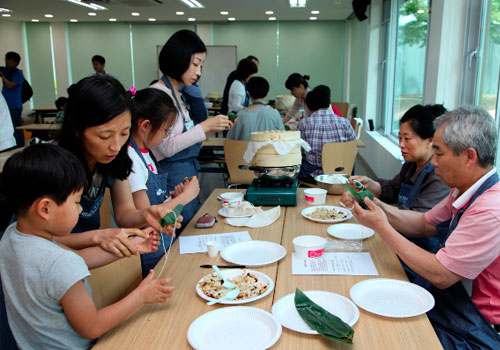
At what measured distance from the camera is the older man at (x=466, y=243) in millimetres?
1352

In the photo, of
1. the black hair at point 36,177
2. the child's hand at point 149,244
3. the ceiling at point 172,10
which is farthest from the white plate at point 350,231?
the ceiling at point 172,10

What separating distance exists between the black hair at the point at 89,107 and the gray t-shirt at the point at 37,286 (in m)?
0.41

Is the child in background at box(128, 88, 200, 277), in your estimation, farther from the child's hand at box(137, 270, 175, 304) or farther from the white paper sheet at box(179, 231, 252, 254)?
the child's hand at box(137, 270, 175, 304)

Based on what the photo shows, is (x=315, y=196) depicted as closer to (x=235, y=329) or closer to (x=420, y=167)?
(x=420, y=167)

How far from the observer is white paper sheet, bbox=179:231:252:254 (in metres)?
1.75

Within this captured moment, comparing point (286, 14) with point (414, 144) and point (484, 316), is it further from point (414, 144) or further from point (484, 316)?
point (484, 316)

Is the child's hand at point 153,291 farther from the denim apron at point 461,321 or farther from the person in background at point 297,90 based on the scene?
the person in background at point 297,90

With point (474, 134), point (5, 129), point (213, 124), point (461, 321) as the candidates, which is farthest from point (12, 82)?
point (461, 321)

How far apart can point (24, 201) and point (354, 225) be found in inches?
56.0

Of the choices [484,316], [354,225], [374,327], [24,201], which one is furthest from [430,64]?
[24,201]

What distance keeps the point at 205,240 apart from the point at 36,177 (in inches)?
35.6

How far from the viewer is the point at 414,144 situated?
7.04 feet

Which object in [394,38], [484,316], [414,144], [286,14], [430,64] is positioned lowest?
[484,316]

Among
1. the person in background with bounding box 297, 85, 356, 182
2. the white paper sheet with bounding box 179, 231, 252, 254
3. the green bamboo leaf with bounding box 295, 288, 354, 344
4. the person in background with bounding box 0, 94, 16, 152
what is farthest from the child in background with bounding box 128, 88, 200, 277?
the person in background with bounding box 0, 94, 16, 152
